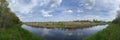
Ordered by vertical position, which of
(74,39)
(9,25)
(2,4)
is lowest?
(74,39)

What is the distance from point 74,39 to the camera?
340ft

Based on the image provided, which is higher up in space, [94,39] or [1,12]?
[1,12]

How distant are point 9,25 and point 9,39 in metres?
34.5

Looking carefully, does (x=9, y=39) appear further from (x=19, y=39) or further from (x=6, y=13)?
(x=6, y=13)

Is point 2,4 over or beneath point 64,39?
over

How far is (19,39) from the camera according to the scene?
7225cm

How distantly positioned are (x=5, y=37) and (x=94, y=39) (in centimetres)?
2835

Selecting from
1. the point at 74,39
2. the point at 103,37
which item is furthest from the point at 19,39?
the point at 74,39

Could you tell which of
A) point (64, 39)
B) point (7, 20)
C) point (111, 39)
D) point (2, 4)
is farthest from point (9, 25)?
point (111, 39)

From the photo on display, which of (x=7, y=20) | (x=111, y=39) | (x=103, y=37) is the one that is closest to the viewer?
(x=111, y=39)

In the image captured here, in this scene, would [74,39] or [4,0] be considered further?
[74,39]

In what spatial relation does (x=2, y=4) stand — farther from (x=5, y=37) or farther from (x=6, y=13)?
(x=5, y=37)

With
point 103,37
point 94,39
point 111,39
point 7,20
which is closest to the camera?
point 111,39

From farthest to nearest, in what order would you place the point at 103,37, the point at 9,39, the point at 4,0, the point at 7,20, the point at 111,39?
1. the point at 7,20
2. the point at 4,0
3. the point at 103,37
4. the point at 111,39
5. the point at 9,39
